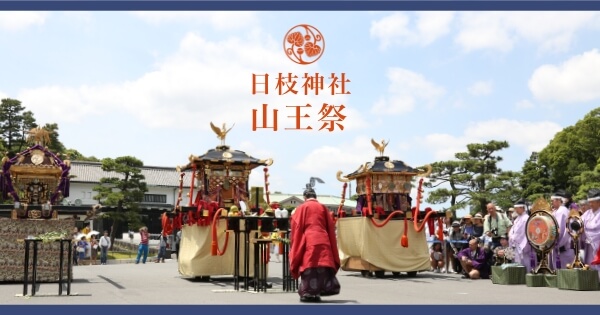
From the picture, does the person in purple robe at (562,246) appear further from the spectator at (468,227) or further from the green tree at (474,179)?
the green tree at (474,179)

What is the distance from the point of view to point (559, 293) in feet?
34.2

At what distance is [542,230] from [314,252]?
15.8 feet

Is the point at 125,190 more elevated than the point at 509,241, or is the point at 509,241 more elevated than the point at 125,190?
the point at 125,190

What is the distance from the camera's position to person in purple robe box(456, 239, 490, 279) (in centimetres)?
1412

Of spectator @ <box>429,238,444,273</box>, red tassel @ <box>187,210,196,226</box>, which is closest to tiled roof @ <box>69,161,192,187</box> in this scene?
spectator @ <box>429,238,444,273</box>

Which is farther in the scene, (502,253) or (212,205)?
(212,205)

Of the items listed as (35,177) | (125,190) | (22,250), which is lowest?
(22,250)

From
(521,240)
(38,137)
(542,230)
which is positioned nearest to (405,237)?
(521,240)

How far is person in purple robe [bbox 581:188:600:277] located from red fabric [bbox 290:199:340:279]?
4.34 metres

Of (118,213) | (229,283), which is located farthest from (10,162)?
(118,213)

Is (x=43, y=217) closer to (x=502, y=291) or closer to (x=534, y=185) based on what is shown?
(x=502, y=291)

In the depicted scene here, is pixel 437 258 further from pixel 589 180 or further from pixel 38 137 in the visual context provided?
pixel 589 180

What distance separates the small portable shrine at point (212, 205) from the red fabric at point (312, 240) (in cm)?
402

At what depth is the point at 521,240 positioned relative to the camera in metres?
13.0
